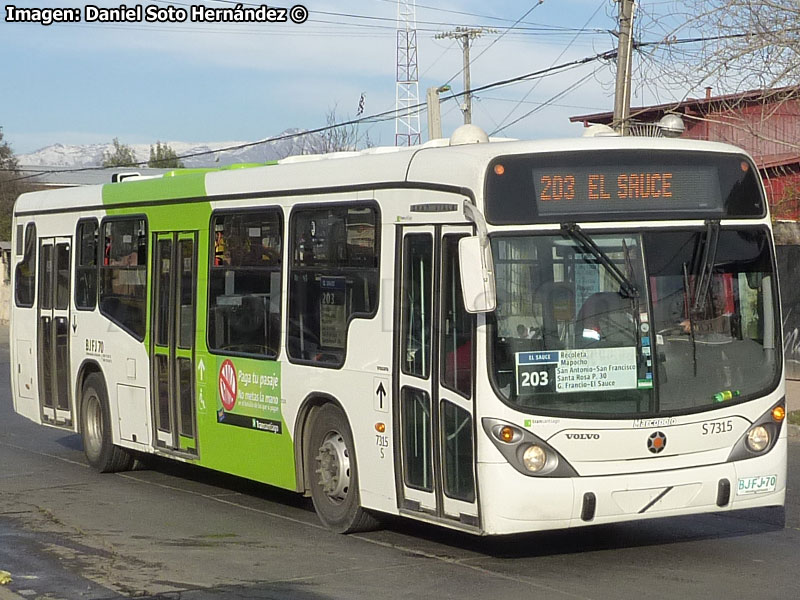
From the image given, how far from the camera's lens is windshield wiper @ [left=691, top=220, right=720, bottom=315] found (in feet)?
28.1

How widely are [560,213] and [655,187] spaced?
0.72 meters

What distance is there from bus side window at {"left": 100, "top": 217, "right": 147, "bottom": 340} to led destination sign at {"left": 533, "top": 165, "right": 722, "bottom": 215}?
551 centimetres

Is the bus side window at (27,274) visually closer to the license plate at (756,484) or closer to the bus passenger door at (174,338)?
the bus passenger door at (174,338)

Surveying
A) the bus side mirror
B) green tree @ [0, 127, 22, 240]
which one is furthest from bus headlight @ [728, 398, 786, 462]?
green tree @ [0, 127, 22, 240]

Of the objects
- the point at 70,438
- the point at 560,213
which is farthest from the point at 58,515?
the point at 70,438

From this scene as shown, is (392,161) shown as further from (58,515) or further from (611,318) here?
(58,515)

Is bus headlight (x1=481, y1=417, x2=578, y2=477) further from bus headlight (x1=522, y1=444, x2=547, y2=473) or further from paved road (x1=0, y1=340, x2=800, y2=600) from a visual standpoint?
paved road (x1=0, y1=340, x2=800, y2=600)

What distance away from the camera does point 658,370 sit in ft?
27.5

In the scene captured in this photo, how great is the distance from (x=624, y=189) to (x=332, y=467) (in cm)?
311

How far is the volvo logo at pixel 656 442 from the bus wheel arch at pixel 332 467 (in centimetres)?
231

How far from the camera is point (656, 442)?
830cm

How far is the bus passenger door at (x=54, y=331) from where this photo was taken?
571 inches

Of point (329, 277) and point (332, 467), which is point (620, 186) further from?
point (332, 467)

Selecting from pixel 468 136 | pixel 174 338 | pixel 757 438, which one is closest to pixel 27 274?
pixel 174 338
